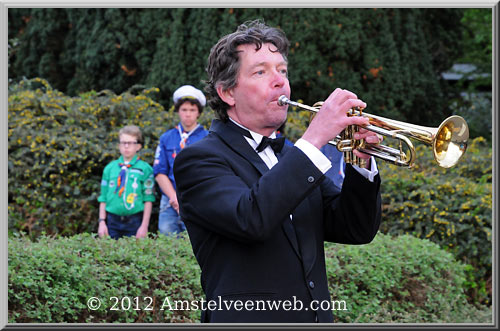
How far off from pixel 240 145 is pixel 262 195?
0.38 m

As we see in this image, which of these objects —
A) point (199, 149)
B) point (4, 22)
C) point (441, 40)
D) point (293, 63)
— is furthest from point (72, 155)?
point (441, 40)

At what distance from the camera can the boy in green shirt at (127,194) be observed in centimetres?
682

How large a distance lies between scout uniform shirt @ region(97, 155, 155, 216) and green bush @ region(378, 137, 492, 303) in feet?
8.64

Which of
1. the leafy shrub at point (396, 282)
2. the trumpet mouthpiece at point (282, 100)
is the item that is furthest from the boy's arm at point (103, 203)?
the trumpet mouthpiece at point (282, 100)

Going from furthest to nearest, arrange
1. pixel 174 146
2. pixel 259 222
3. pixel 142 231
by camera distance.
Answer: pixel 174 146
pixel 142 231
pixel 259 222

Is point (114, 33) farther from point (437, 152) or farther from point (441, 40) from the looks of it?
point (437, 152)

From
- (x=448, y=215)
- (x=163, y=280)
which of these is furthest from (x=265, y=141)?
(x=448, y=215)

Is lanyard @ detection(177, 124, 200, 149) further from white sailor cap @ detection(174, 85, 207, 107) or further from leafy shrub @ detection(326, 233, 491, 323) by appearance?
leafy shrub @ detection(326, 233, 491, 323)

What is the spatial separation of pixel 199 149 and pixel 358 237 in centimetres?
73

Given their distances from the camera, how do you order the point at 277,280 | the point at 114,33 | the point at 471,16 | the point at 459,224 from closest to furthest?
the point at 277,280
the point at 459,224
the point at 114,33
the point at 471,16

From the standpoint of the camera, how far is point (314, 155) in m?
2.41

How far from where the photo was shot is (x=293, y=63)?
33.3 feet

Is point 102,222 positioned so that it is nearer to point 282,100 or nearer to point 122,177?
point 122,177

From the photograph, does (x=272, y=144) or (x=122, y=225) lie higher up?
(x=272, y=144)
